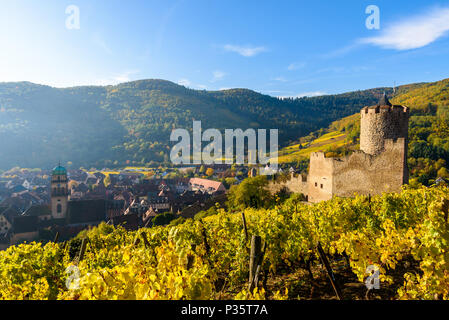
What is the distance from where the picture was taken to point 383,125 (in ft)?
57.9

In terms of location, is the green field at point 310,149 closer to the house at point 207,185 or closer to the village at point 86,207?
the village at point 86,207

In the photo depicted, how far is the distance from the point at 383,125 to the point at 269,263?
14413mm

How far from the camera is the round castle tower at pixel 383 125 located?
1748 centimetres

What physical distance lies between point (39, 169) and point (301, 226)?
478 feet

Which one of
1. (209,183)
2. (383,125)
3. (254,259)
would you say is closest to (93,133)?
(209,183)

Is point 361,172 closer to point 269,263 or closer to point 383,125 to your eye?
point 383,125

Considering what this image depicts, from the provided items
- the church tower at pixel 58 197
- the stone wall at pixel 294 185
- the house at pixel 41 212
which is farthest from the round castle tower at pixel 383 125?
the house at pixel 41 212

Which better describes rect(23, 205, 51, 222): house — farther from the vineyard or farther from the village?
the vineyard

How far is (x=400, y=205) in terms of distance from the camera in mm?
9242

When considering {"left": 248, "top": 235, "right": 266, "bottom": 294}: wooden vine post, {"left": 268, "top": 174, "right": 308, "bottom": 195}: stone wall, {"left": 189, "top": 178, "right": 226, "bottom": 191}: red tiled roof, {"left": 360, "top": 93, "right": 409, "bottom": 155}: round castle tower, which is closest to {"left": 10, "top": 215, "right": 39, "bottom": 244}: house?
{"left": 268, "top": 174, "right": 308, "bottom": 195}: stone wall

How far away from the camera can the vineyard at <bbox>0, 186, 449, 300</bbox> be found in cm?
377

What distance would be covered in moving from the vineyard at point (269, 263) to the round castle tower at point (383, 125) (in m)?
7.59

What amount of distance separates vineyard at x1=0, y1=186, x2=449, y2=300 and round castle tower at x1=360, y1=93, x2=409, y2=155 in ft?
24.9

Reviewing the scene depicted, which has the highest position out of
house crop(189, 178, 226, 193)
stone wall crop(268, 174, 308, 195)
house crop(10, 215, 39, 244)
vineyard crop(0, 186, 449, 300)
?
vineyard crop(0, 186, 449, 300)
